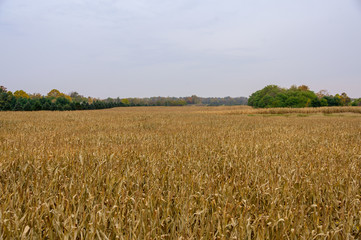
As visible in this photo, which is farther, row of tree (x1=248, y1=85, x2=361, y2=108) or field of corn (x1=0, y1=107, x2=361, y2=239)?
row of tree (x1=248, y1=85, x2=361, y2=108)

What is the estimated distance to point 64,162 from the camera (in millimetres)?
3789

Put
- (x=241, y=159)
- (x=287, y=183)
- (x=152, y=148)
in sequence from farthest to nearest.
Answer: (x=152, y=148), (x=241, y=159), (x=287, y=183)

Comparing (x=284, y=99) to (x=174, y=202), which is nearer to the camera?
(x=174, y=202)

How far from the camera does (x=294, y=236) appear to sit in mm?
1816

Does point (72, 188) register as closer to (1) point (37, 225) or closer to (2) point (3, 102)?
(1) point (37, 225)

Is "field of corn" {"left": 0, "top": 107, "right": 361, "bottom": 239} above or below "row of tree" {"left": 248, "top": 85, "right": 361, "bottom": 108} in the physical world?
below

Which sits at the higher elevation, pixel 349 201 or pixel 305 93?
pixel 305 93

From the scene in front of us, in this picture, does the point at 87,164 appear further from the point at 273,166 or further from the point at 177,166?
the point at 273,166

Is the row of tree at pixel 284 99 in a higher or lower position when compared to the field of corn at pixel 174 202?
higher

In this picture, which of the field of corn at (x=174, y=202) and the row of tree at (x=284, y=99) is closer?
the field of corn at (x=174, y=202)

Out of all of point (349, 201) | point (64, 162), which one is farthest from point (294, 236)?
point (64, 162)

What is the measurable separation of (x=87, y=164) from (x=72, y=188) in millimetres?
1162

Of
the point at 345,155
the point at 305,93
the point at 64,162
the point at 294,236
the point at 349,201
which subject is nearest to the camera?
the point at 294,236

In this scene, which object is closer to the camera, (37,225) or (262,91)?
(37,225)
